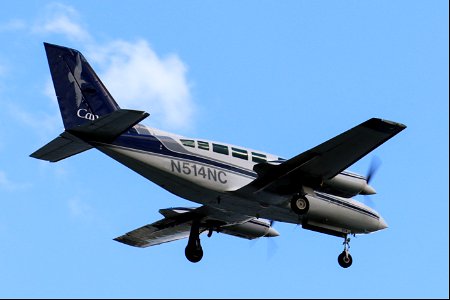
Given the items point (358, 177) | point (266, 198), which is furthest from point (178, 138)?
point (358, 177)

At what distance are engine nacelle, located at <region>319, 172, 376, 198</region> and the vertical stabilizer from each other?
922 cm

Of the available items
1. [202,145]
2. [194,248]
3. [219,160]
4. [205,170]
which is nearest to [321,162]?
[219,160]

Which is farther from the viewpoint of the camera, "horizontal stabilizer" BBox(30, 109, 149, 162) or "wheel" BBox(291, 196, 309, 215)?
"wheel" BBox(291, 196, 309, 215)

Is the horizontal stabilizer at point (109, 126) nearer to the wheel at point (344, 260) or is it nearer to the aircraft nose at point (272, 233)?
the aircraft nose at point (272, 233)

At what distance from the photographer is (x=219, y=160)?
3559cm

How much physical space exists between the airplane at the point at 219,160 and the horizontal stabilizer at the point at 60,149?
0.04 meters

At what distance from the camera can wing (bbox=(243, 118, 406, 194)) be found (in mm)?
33312

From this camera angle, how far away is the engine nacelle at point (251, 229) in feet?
135

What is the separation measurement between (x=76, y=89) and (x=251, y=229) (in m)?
10.8

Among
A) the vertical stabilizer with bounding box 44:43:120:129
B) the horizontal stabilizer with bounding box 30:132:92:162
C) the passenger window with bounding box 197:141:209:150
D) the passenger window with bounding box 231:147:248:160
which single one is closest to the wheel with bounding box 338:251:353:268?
the passenger window with bounding box 231:147:248:160

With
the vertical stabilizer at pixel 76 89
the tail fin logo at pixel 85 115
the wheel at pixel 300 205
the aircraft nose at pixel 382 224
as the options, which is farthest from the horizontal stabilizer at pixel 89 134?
the aircraft nose at pixel 382 224

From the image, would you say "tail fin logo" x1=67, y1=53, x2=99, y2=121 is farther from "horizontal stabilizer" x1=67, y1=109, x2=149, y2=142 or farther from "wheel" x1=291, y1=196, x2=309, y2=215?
"wheel" x1=291, y1=196, x2=309, y2=215

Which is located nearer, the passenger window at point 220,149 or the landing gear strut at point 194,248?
the passenger window at point 220,149

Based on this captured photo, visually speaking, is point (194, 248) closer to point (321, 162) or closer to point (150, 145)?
point (150, 145)
